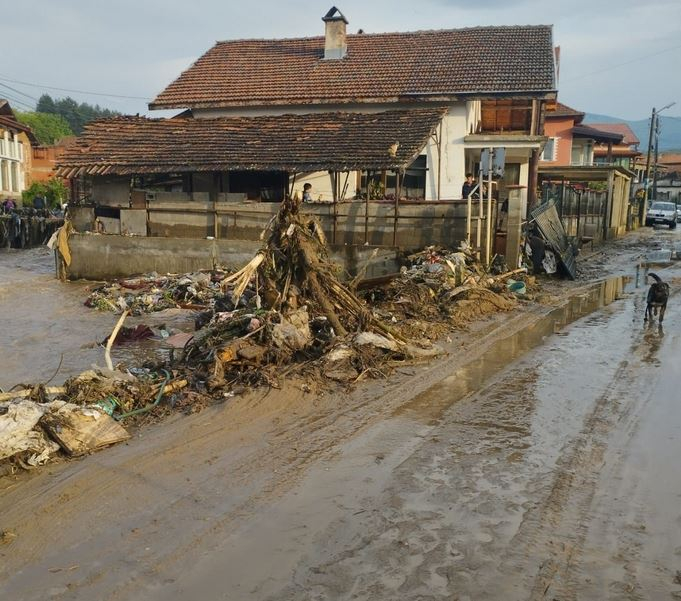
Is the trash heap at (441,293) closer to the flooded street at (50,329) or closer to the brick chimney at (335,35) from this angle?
the flooded street at (50,329)

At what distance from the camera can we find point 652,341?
9.50 metres

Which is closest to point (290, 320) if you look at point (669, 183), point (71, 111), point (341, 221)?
point (341, 221)

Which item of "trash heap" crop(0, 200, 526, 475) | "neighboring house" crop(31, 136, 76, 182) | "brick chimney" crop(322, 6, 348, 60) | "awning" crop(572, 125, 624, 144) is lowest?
"trash heap" crop(0, 200, 526, 475)

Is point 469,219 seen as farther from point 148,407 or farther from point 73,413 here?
point 73,413

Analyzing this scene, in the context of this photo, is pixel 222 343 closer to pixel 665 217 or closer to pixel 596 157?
pixel 665 217

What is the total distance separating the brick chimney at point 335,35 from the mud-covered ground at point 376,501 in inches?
770

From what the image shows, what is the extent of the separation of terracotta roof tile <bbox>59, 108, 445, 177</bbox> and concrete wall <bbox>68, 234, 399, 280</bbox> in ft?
6.29

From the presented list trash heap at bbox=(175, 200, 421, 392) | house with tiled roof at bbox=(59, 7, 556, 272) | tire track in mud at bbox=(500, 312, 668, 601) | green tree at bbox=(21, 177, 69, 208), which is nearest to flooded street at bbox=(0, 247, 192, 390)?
trash heap at bbox=(175, 200, 421, 392)

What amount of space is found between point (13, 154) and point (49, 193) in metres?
5.24

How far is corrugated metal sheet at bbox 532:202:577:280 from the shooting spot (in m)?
16.3

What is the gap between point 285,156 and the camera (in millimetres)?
16969

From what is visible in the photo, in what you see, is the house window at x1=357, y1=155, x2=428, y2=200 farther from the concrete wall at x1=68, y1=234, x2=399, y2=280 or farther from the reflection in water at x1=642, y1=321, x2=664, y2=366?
the reflection in water at x1=642, y1=321, x2=664, y2=366

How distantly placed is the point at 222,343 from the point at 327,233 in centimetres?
892

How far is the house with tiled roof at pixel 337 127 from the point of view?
1692 cm
